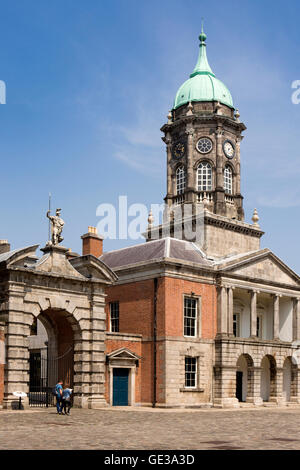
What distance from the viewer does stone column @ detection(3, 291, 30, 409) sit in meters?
28.5

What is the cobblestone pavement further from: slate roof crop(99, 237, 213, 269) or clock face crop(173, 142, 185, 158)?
clock face crop(173, 142, 185, 158)

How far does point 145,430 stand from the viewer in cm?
2022

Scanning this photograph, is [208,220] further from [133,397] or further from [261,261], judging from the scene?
[133,397]

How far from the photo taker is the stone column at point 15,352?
2852cm

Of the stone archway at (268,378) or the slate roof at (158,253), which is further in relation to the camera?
the stone archway at (268,378)

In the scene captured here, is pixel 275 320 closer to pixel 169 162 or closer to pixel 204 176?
pixel 204 176

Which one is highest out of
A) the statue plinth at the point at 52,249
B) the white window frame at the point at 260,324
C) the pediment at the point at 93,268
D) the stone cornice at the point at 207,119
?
the stone cornice at the point at 207,119

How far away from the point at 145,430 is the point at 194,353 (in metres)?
17.3

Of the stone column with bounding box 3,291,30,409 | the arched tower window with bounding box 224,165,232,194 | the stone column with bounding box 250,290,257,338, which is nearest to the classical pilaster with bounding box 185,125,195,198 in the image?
the arched tower window with bounding box 224,165,232,194

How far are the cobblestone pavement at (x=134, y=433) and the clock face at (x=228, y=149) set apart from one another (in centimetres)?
2672

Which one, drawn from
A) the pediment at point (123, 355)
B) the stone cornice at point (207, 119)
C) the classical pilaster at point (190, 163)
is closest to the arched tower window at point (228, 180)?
the classical pilaster at point (190, 163)

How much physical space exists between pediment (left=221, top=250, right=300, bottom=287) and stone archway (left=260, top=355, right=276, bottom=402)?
5536mm

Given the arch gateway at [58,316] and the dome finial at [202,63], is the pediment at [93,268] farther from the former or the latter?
the dome finial at [202,63]

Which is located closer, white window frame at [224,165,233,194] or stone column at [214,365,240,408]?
stone column at [214,365,240,408]
